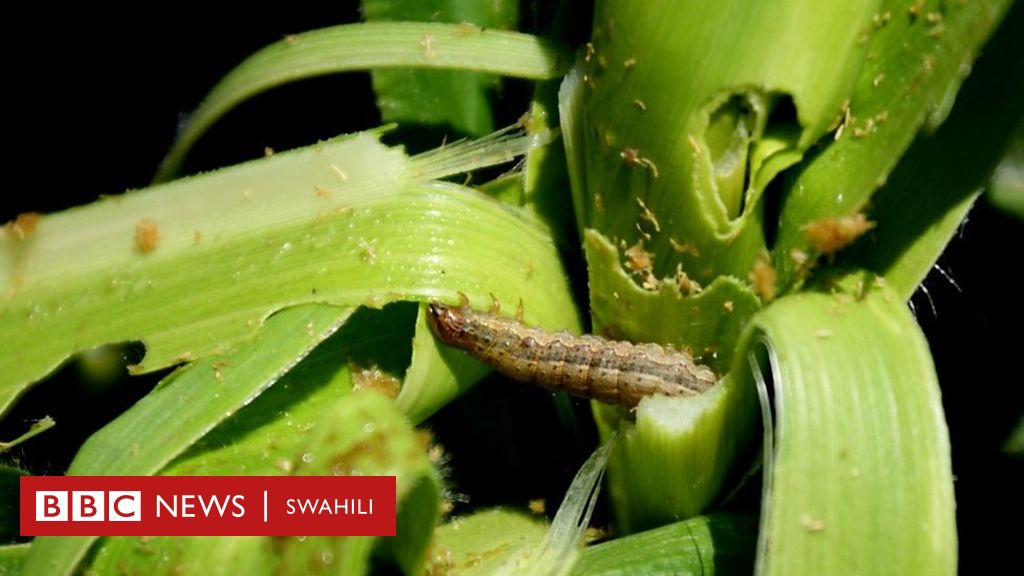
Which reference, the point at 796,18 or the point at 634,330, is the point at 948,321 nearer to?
the point at 634,330

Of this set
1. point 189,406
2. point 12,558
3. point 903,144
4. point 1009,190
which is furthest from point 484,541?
point 1009,190

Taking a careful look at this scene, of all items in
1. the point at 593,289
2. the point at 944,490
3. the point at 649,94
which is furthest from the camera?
the point at 593,289

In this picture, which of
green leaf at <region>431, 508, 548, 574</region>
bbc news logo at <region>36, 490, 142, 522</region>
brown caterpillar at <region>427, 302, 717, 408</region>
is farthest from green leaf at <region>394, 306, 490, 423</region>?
bbc news logo at <region>36, 490, 142, 522</region>

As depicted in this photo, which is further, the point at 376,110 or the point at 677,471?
the point at 376,110

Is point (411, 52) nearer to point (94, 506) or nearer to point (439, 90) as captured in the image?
point (439, 90)

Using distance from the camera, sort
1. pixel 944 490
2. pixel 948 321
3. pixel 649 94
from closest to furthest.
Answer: pixel 944 490 → pixel 649 94 → pixel 948 321

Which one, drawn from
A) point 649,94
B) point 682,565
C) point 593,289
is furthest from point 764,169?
point 682,565

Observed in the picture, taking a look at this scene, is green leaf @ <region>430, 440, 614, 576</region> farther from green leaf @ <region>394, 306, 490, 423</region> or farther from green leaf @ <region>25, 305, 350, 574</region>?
green leaf @ <region>25, 305, 350, 574</region>
